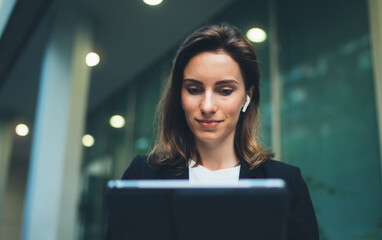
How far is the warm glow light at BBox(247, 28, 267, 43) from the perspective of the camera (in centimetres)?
440

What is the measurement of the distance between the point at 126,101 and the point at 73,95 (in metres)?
3.02

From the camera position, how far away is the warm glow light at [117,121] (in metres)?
7.93

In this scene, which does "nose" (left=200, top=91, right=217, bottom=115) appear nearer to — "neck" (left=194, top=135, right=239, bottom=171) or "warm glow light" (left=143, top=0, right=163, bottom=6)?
"neck" (left=194, top=135, right=239, bottom=171)

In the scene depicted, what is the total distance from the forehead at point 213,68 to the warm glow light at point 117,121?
260 inches

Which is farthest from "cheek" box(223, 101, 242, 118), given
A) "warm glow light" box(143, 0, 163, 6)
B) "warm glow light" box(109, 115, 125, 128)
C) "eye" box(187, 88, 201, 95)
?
"warm glow light" box(109, 115, 125, 128)

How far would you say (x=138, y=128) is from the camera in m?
7.12

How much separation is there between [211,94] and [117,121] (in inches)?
276

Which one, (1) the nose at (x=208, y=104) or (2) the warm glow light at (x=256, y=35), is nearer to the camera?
(1) the nose at (x=208, y=104)

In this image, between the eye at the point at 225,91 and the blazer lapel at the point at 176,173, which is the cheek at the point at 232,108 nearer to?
the eye at the point at 225,91

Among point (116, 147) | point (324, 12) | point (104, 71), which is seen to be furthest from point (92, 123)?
point (324, 12)

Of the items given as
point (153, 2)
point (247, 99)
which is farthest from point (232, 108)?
point (153, 2)

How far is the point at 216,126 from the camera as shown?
132 centimetres

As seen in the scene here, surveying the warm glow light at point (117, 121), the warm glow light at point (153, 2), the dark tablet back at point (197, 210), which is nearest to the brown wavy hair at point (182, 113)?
the dark tablet back at point (197, 210)

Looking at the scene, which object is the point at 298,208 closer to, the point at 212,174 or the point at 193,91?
the point at 212,174
